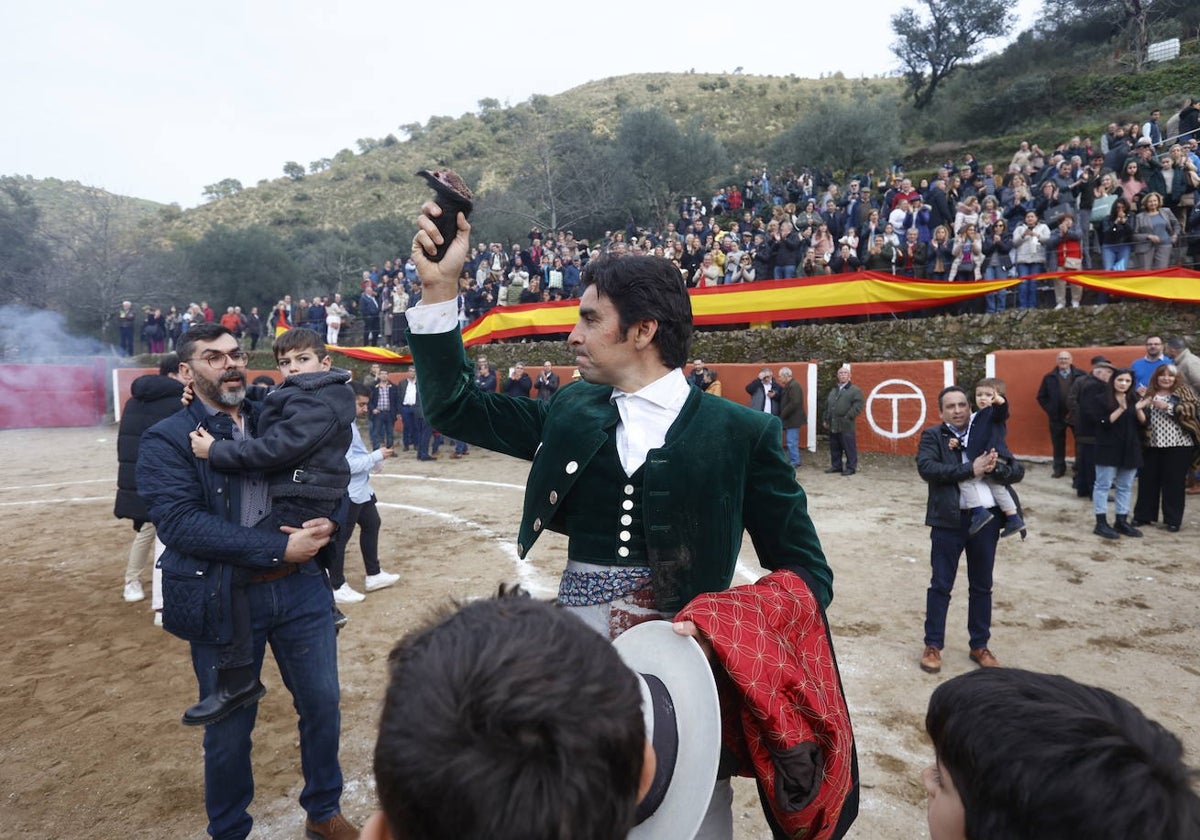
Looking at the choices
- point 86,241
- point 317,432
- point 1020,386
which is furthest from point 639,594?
point 86,241

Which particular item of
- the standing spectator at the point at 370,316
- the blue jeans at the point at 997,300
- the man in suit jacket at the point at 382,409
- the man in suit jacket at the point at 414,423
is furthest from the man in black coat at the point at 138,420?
the standing spectator at the point at 370,316

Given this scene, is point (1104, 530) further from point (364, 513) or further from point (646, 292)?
point (646, 292)

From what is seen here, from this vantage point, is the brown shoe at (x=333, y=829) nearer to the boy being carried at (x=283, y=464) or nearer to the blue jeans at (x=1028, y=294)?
the boy being carried at (x=283, y=464)

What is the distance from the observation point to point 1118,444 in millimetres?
7230

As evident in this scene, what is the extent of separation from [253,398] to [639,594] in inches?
84.2

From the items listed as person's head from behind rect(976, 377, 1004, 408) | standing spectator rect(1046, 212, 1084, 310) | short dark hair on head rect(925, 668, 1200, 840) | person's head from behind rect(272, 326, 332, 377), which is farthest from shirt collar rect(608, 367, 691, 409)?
standing spectator rect(1046, 212, 1084, 310)

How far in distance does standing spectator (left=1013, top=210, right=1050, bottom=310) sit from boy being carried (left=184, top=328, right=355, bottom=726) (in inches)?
454

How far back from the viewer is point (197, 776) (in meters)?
3.34

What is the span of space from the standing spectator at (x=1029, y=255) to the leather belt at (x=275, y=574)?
38.8 ft

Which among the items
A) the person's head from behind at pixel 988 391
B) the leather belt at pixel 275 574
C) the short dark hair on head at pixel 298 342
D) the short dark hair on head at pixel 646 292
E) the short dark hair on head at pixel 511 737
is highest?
the short dark hair on head at pixel 646 292

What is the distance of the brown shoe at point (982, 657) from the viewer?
434 centimetres

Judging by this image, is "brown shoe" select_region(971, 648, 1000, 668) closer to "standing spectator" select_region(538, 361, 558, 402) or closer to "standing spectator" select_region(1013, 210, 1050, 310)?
"standing spectator" select_region(1013, 210, 1050, 310)

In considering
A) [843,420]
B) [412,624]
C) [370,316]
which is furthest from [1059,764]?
[370,316]

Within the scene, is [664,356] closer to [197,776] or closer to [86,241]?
[197,776]
